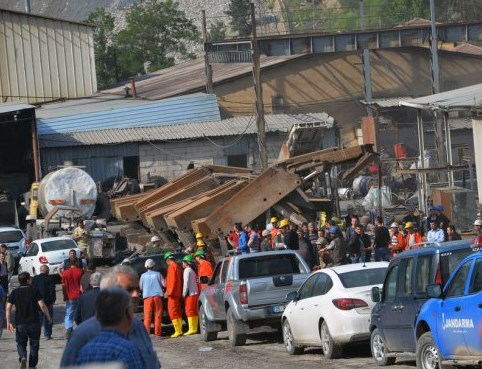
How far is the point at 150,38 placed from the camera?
113 metres

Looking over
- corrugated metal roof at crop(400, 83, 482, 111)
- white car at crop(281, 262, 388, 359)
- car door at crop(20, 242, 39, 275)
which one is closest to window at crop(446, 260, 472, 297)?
white car at crop(281, 262, 388, 359)

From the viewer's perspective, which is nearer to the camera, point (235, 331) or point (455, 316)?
point (455, 316)

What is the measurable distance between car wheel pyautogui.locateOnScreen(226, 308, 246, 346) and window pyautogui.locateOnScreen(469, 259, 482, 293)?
308 inches

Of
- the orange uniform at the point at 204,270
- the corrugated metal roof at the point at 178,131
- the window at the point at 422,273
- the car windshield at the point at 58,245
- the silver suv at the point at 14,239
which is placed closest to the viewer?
the window at the point at 422,273

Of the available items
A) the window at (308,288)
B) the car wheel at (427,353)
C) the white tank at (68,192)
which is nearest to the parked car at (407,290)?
the car wheel at (427,353)

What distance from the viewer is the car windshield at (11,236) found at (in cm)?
4066

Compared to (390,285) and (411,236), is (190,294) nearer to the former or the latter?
(411,236)

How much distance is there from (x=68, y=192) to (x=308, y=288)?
27.6 meters

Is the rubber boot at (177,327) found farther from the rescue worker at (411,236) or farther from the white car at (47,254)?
the white car at (47,254)

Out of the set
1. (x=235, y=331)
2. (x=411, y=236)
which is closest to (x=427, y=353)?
(x=235, y=331)

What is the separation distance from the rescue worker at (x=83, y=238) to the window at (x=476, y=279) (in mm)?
24773

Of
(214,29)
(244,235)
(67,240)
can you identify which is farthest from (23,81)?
(214,29)

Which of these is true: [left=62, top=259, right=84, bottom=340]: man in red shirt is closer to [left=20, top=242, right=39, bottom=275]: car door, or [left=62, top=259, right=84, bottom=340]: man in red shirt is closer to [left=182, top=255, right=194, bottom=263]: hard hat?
[left=182, top=255, right=194, bottom=263]: hard hat

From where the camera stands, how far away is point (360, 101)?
6600 cm
